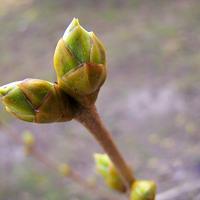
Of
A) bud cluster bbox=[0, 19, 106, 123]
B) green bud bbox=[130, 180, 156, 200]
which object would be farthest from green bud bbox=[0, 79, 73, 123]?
green bud bbox=[130, 180, 156, 200]

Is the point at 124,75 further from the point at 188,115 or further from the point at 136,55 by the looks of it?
the point at 188,115

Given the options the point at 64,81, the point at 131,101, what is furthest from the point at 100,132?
the point at 131,101

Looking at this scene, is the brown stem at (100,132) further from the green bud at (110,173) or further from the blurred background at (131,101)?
the blurred background at (131,101)

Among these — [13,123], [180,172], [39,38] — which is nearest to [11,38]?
[39,38]

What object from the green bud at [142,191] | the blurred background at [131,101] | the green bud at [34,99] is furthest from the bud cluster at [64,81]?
the blurred background at [131,101]

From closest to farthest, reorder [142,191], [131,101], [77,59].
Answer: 1. [77,59]
2. [142,191]
3. [131,101]

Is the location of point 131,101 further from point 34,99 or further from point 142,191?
point 34,99
